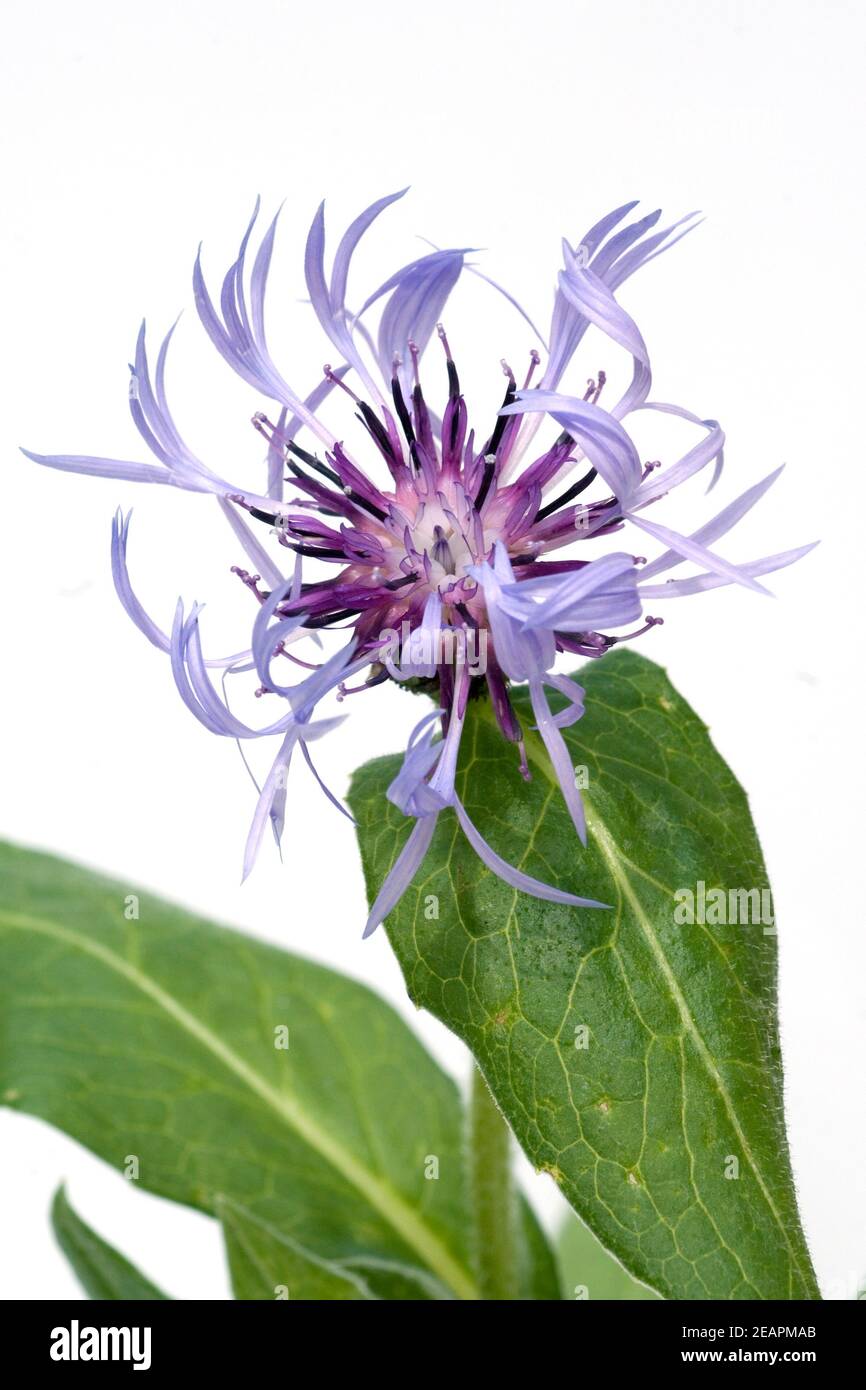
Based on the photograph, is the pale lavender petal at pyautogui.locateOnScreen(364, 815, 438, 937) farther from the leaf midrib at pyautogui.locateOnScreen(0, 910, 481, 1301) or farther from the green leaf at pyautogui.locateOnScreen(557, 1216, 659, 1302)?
the green leaf at pyautogui.locateOnScreen(557, 1216, 659, 1302)

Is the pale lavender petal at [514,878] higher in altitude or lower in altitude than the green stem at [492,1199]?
higher

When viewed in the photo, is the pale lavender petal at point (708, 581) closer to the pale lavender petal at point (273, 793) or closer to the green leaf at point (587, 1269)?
the pale lavender petal at point (273, 793)

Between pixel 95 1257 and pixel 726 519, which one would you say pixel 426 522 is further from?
pixel 95 1257

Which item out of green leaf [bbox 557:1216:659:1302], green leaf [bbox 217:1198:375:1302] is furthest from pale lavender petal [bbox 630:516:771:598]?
green leaf [bbox 557:1216:659:1302]

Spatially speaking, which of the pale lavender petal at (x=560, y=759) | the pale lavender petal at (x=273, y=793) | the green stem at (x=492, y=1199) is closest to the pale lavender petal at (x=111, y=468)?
the pale lavender petal at (x=273, y=793)
